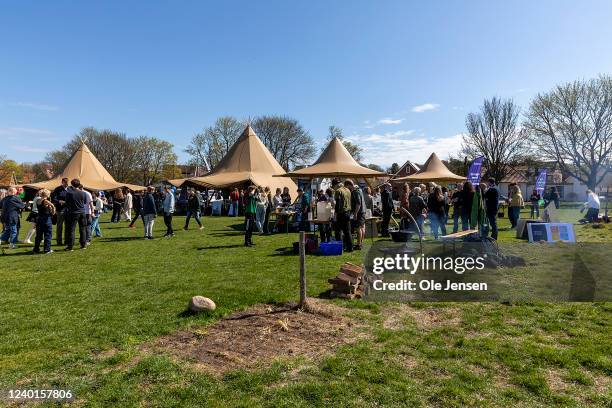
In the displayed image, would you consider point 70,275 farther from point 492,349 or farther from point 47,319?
point 492,349

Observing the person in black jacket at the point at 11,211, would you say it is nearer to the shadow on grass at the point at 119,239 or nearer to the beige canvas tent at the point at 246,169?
the shadow on grass at the point at 119,239

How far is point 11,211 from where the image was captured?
35.7ft

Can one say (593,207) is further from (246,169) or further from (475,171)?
(246,169)

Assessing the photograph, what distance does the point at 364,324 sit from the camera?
4957 millimetres

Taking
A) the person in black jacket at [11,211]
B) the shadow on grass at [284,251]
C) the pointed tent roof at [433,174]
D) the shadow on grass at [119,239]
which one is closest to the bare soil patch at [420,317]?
the shadow on grass at [284,251]

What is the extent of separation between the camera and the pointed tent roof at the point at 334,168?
1605 cm

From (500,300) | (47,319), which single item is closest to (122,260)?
(47,319)

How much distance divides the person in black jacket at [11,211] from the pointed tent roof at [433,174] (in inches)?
718

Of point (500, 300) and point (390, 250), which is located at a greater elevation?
point (390, 250)

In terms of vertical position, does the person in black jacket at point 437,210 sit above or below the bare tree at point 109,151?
below

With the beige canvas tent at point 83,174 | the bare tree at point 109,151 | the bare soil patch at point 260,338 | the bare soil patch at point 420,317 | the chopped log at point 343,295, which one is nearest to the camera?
the bare soil patch at point 260,338

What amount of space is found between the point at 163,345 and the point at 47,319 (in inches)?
79.4

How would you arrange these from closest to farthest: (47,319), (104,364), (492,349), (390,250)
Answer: (104,364)
(492,349)
(47,319)
(390,250)

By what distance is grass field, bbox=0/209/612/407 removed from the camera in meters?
3.30
